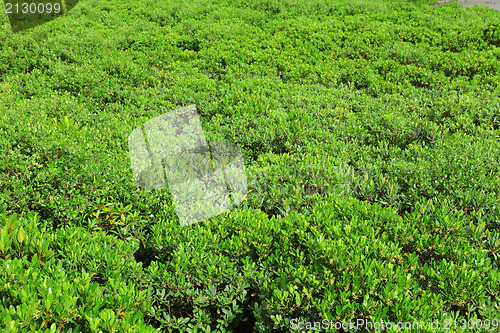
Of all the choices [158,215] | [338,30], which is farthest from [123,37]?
[158,215]

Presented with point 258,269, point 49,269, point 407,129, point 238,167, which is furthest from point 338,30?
point 49,269

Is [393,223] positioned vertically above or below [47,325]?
above

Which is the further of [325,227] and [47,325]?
[325,227]

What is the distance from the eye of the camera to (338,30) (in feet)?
36.3

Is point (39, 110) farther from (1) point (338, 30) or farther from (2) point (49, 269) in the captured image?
(1) point (338, 30)

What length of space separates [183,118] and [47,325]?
4.54 metres

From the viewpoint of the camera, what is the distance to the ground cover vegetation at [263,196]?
273 centimetres

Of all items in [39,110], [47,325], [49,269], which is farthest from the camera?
[39,110]

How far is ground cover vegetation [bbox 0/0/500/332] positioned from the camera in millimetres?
2730

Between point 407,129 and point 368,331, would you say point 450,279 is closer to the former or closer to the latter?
point 368,331

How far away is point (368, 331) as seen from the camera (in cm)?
254

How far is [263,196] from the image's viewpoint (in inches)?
167

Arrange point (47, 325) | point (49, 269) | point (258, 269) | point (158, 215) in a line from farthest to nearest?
point (158, 215)
point (258, 269)
point (49, 269)
point (47, 325)

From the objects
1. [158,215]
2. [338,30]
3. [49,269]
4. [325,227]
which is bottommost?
[158,215]
